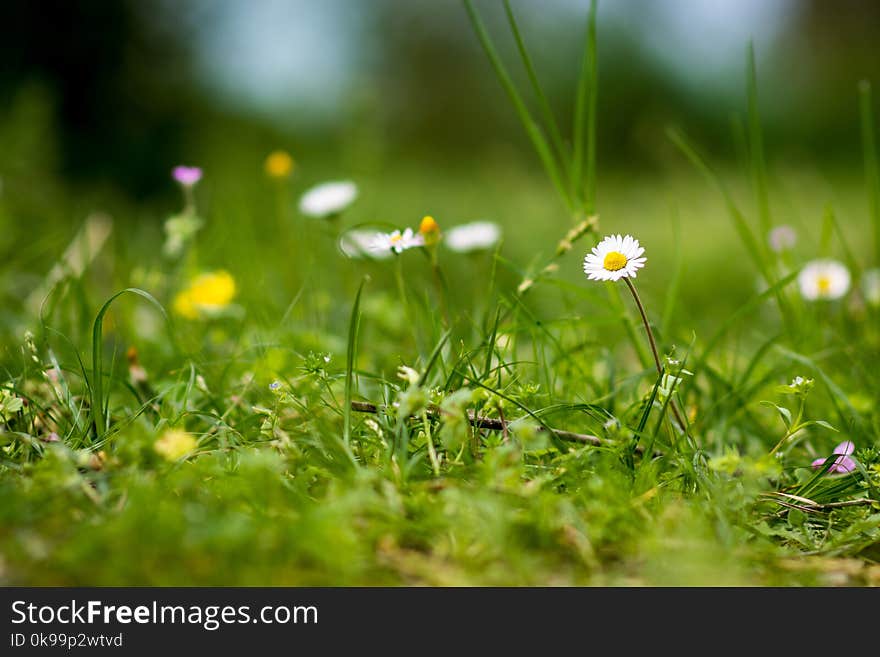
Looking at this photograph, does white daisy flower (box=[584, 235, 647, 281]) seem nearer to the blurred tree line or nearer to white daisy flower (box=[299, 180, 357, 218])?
white daisy flower (box=[299, 180, 357, 218])

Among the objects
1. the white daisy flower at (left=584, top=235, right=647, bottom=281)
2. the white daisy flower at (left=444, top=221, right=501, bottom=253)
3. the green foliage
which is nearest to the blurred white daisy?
the green foliage

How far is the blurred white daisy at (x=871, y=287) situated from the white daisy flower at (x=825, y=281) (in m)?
0.04

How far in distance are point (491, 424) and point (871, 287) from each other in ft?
4.69

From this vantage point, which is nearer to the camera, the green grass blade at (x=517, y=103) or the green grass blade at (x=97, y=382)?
the green grass blade at (x=97, y=382)

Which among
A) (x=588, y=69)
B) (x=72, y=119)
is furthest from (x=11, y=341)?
(x=72, y=119)

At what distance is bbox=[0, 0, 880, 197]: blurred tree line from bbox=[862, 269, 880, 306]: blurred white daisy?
2.37 meters

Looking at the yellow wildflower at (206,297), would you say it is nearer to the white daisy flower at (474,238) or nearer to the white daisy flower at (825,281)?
the white daisy flower at (474,238)

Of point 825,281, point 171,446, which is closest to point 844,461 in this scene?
point 825,281

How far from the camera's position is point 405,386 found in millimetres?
1224

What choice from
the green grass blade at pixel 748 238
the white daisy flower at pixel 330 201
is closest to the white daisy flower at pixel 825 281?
the green grass blade at pixel 748 238

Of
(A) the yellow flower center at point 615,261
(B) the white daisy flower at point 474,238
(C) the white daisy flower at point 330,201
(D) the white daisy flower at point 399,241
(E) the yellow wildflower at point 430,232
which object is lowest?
(A) the yellow flower center at point 615,261

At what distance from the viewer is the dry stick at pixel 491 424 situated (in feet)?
3.82

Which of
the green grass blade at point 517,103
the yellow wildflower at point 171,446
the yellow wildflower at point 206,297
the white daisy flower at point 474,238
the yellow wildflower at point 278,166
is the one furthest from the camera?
the yellow wildflower at point 278,166
